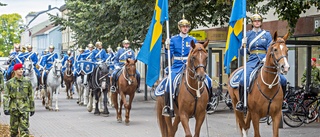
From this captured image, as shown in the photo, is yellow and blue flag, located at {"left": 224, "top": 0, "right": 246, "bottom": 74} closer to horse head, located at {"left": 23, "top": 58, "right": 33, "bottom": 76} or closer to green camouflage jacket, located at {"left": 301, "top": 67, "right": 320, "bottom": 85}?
green camouflage jacket, located at {"left": 301, "top": 67, "right": 320, "bottom": 85}

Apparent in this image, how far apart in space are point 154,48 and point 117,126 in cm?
623

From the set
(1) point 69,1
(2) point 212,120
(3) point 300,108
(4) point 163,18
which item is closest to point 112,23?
(1) point 69,1

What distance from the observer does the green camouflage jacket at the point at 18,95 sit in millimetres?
12547

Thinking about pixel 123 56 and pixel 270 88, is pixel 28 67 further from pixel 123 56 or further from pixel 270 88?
pixel 270 88

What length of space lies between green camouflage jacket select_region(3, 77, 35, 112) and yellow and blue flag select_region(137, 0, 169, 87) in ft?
8.46

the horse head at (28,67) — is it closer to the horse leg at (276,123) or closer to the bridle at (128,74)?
the bridle at (128,74)

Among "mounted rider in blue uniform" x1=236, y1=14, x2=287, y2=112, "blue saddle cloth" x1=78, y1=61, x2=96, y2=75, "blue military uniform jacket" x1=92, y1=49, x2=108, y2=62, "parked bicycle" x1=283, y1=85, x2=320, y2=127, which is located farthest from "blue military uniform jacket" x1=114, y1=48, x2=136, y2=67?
"mounted rider in blue uniform" x1=236, y1=14, x2=287, y2=112

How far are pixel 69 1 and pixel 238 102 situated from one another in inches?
977

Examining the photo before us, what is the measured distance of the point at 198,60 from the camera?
991 cm

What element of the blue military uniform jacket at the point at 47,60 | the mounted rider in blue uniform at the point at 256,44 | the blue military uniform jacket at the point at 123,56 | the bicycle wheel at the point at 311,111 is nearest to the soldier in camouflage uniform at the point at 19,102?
the mounted rider in blue uniform at the point at 256,44

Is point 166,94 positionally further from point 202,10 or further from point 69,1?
point 69,1

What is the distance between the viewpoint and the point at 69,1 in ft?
116

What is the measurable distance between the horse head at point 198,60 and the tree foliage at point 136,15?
5.81 meters

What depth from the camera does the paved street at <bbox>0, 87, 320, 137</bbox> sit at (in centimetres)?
1562
